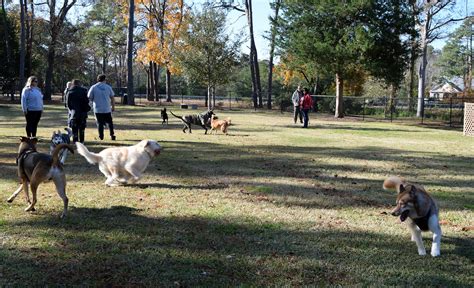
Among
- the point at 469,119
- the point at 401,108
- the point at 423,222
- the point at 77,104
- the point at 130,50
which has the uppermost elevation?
the point at 130,50

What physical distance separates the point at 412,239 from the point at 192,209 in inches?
112

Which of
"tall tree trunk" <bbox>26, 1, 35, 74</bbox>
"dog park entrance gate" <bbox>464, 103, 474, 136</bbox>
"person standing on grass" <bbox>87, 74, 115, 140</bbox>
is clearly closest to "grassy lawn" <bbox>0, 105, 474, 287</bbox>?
"person standing on grass" <bbox>87, 74, 115, 140</bbox>

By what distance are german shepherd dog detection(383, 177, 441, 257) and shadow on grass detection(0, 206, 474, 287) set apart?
0.58ft

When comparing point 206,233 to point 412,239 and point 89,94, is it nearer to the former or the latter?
point 412,239

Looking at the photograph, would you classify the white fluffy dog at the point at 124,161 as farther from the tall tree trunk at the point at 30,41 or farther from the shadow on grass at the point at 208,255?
the tall tree trunk at the point at 30,41

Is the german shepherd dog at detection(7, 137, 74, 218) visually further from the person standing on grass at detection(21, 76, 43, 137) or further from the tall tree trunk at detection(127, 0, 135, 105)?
the tall tree trunk at detection(127, 0, 135, 105)

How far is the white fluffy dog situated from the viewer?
755 centimetres

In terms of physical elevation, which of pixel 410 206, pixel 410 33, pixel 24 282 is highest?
pixel 410 33

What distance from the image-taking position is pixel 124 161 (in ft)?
24.8

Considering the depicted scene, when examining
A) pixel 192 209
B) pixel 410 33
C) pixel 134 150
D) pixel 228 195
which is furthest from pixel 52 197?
pixel 410 33

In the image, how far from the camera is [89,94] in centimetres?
1258

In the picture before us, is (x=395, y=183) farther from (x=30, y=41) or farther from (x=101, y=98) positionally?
(x=30, y=41)

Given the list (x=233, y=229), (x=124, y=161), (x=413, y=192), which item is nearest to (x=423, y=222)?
(x=413, y=192)

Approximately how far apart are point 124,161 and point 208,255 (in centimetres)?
348
